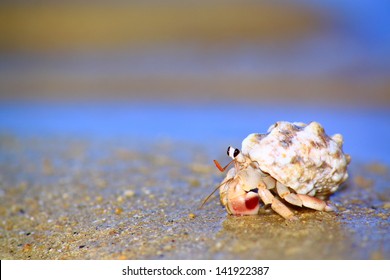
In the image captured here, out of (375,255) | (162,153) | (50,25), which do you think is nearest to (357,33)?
(162,153)

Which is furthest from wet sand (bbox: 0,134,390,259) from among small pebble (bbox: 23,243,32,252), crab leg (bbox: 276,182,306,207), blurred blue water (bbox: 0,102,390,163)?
blurred blue water (bbox: 0,102,390,163)

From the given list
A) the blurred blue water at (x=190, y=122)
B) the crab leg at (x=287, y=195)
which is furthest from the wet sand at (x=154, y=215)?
the blurred blue water at (x=190, y=122)

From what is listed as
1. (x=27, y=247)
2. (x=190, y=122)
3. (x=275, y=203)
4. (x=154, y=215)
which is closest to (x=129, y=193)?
(x=154, y=215)

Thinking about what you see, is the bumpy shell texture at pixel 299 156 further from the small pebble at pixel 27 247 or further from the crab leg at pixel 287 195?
the small pebble at pixel 27 247

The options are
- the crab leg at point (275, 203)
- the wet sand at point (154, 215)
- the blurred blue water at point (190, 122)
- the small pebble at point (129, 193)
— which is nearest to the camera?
the wet sand at point (154, 215)

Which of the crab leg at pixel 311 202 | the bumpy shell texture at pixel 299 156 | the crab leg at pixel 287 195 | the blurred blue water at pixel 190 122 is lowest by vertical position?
the blurred blue water at pixel 190 122

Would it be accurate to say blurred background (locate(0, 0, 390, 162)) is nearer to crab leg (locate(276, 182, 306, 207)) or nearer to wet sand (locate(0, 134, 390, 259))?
wet sand (locate(0, 134, 390, 259))
